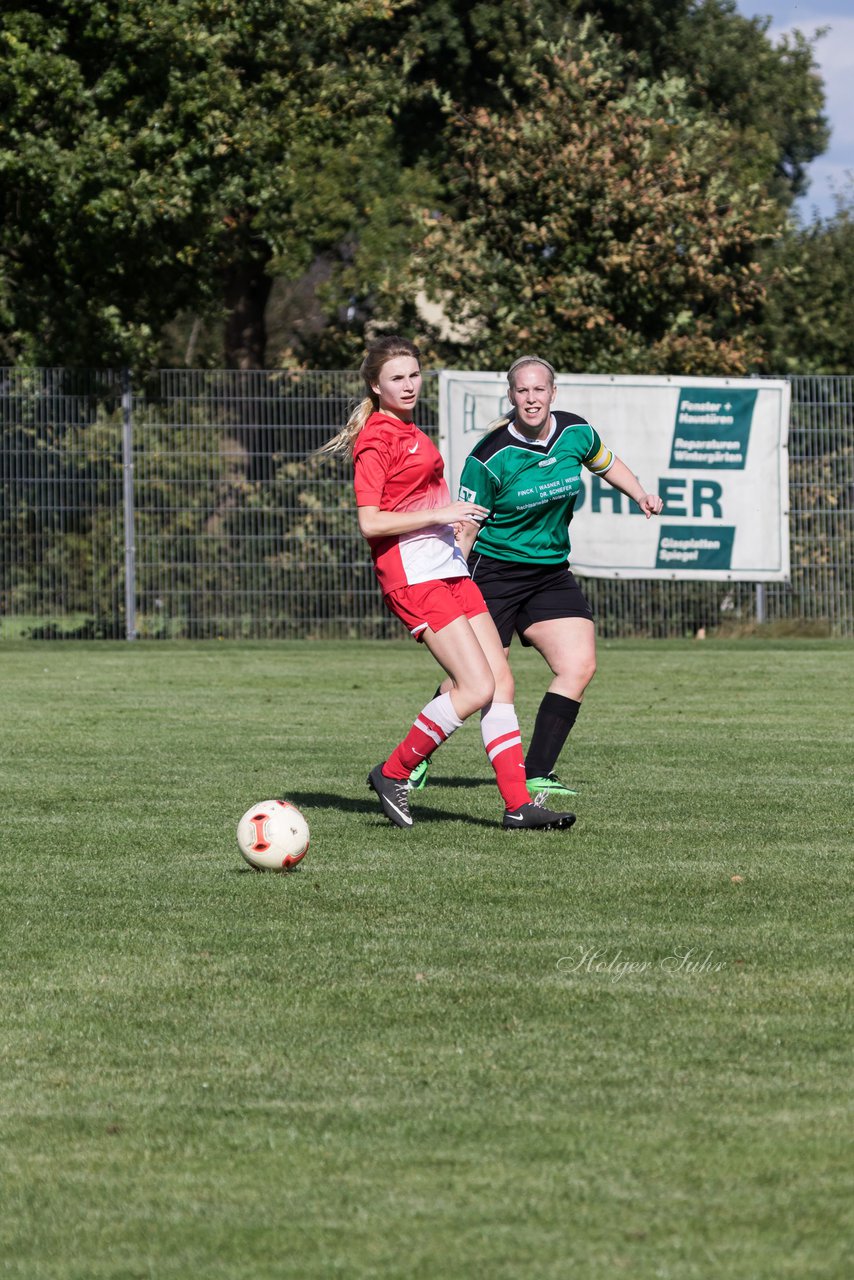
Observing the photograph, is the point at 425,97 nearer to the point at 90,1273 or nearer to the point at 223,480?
the point at 223,480

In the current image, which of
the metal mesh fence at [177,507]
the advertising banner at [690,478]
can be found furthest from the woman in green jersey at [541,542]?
the advertising banner at [690,478]

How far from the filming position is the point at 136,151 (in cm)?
2200

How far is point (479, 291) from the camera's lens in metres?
25.6

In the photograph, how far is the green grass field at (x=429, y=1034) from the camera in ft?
10.5

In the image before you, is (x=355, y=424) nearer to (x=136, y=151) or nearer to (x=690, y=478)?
(x=690, y=478)

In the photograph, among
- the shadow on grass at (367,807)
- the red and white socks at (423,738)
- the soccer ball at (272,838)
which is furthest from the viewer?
the shadow on grass at (367,807)

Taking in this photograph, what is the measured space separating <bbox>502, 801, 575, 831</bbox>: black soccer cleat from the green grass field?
0.08 m

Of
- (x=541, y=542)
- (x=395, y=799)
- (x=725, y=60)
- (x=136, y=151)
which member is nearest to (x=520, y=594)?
(x=541, y=542)

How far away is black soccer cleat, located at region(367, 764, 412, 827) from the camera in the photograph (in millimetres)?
7980

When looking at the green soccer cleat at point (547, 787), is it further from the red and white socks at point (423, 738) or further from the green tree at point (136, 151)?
Answer: the green tree at point (136, 151)

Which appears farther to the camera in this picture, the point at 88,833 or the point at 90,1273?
the point at 88,833

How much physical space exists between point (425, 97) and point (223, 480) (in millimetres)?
12522

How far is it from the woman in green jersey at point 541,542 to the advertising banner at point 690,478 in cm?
1217

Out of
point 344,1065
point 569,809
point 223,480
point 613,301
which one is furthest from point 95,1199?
point 613,301
